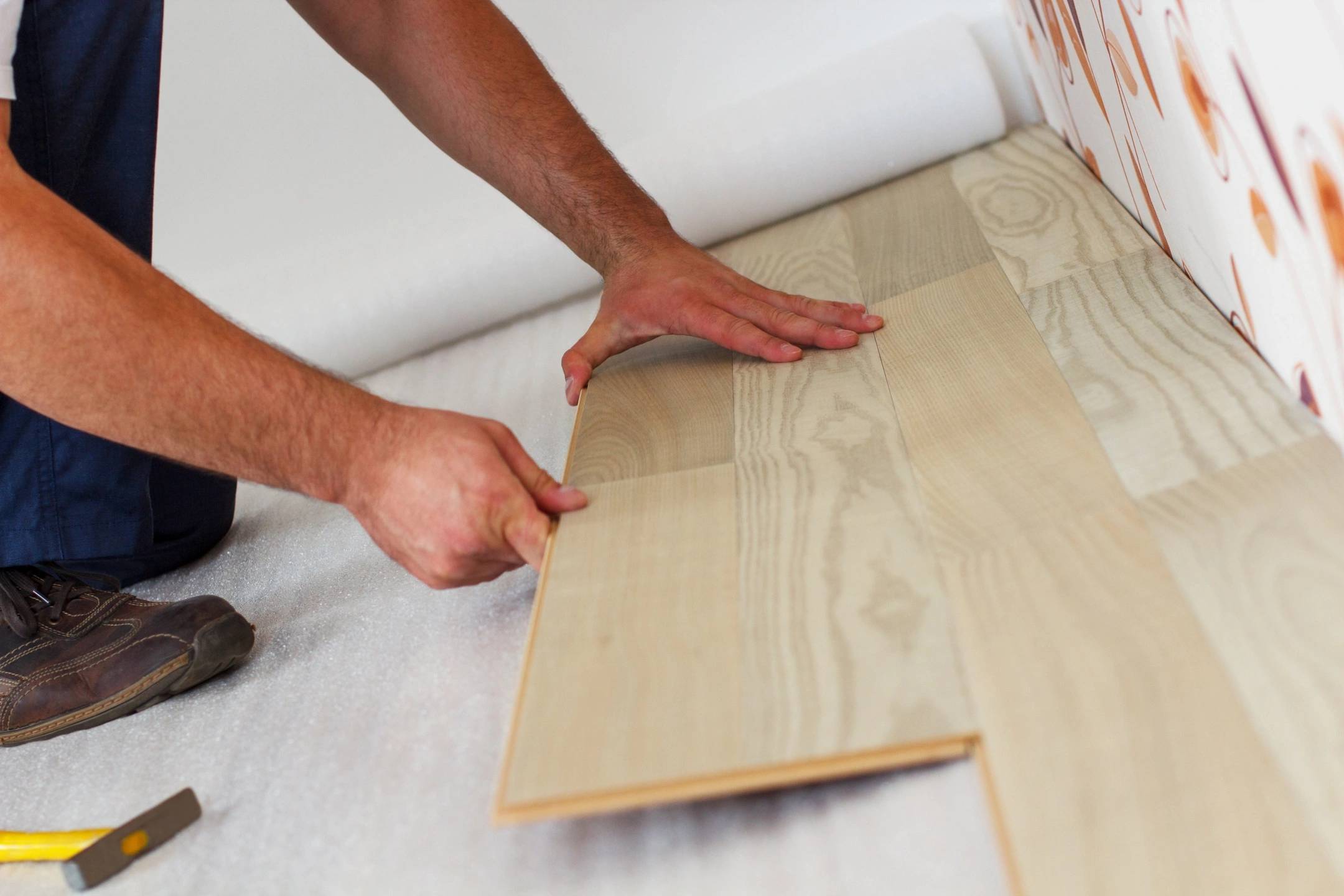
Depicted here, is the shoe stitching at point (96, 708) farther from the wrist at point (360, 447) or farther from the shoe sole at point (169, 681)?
the wrist at point (360, 447)

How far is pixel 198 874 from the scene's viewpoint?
1006 mm

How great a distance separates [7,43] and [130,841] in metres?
0.84

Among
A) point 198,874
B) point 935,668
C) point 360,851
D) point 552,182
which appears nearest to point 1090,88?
point 552,182

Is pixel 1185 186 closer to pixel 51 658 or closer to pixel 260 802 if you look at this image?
pixel 260 802

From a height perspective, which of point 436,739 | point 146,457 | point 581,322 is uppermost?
point 146,457

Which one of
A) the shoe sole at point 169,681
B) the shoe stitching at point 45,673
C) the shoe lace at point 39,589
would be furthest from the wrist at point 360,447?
the shoe lace at point 39,589

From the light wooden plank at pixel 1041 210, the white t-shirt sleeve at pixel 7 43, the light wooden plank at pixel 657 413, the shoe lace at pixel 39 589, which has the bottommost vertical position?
the light wooden plank at pixel 1041 210

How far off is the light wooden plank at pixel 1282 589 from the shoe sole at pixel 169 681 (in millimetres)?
A: 978

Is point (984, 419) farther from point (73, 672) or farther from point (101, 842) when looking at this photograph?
point (73, 672)

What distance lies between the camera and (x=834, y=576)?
94 cm

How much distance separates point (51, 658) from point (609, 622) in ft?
2.60

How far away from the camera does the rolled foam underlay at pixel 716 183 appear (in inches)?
85.5

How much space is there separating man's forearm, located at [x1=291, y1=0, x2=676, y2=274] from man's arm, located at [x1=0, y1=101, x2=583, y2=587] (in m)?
0.59

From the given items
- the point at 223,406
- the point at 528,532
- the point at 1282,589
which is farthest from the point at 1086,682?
the point at 223,406
